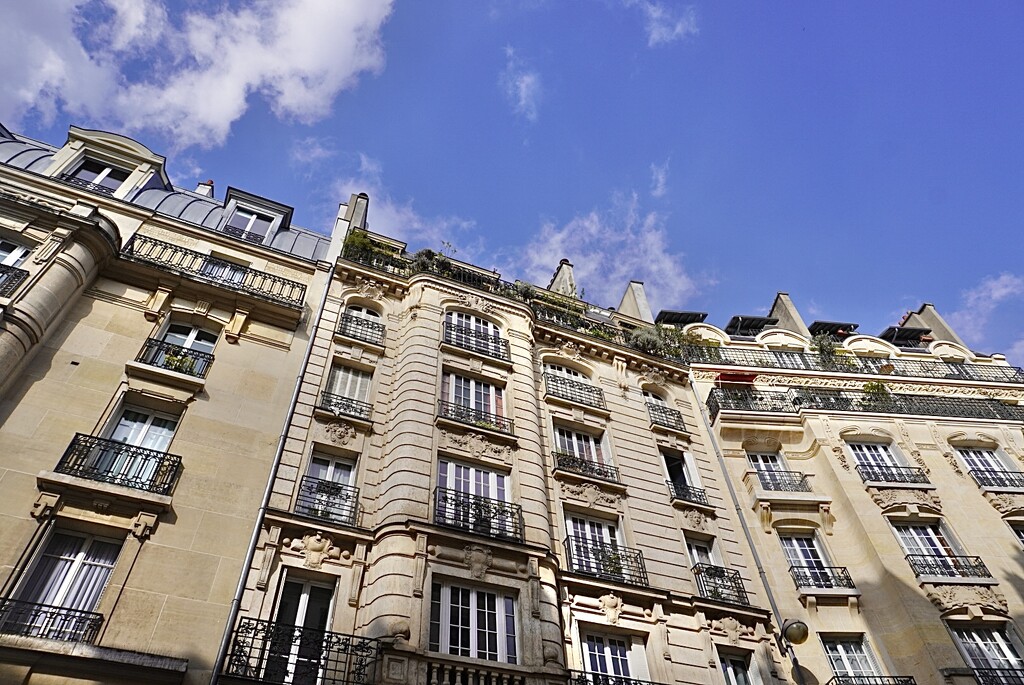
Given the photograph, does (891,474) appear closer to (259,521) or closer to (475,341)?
(475,341)

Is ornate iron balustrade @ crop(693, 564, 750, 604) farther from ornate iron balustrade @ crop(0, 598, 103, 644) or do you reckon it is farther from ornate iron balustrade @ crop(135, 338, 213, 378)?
ornate iron balustrade @ crop(135, 338, 213, 378)

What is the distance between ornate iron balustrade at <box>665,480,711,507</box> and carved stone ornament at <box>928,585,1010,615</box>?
4.99m

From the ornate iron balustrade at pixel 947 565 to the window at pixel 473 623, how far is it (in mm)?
9671

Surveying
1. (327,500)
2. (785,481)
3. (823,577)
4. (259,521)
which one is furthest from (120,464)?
(785,481)

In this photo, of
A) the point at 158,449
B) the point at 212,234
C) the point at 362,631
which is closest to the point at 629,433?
the point at 362,631

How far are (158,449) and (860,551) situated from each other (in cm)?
1544

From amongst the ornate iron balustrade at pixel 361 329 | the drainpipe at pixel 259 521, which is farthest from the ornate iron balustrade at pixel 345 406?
the ornate iron balustrade at pixel 361 329

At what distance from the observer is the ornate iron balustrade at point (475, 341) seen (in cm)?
1605

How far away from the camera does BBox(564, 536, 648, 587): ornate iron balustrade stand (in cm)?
1308

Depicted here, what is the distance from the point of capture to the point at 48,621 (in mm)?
8578

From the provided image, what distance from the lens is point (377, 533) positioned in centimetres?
1124

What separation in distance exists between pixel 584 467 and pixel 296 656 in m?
7.76

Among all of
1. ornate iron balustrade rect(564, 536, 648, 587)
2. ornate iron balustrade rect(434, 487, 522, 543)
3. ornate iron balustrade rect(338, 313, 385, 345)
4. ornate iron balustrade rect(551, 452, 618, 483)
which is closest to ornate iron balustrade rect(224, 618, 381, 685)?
ornate iron balustrade rect(434, 487, 522, 543)

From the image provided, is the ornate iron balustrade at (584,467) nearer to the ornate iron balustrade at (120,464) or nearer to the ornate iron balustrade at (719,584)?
the ornate iron balustrade at (719,584)
